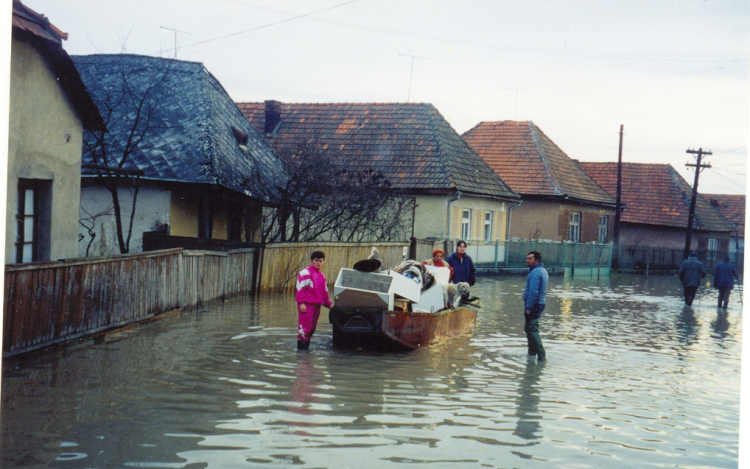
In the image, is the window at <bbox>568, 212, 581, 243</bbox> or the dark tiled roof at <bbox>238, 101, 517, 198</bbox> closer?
the dark tiled roof at <bbox>238, 101, 517, 198</bbox>

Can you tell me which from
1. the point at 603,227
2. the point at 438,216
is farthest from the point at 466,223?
the point at 603,227

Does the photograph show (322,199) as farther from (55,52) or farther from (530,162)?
(530,162)

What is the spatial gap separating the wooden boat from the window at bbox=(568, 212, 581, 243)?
110 feet

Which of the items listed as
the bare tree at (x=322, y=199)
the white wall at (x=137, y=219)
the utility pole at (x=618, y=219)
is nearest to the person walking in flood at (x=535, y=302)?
the white wall at (x=137, y=219)

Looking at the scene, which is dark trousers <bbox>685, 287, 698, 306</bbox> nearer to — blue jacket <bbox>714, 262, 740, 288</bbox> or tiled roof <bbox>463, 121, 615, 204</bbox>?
blue jacket <bbox>714, 262, 740, 288</bbox>

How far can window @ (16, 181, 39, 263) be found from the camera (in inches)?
515

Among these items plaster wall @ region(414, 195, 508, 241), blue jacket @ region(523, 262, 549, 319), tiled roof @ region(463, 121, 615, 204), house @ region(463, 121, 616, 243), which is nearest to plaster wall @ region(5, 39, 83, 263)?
blue jacket @ region(523, 262, 549, 319)

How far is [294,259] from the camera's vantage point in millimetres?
22391

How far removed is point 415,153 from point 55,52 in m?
24.5

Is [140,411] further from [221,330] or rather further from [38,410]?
[221,330]

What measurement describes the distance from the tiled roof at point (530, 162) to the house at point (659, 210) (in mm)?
3906

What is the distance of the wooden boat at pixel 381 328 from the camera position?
39.1 ft

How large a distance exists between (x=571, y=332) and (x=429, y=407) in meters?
8.55

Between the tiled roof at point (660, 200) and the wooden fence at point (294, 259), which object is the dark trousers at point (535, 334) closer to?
the wooden fence at point (294, 259)
